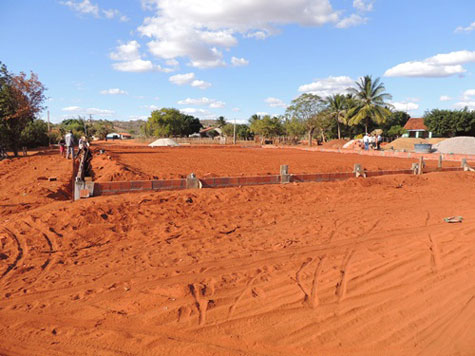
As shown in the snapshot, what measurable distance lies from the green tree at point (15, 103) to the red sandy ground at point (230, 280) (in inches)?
606

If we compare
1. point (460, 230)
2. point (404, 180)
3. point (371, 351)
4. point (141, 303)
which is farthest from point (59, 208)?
point (404, 180)

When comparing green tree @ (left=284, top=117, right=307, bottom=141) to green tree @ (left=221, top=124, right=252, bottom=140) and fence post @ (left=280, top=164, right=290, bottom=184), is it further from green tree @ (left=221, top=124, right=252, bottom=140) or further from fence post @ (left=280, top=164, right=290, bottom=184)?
fence post @ (left=280, top=164, right=290, bottom=184)

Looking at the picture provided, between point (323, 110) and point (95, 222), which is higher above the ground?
point (323, 110)

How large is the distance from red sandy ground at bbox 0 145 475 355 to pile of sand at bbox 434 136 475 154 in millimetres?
20681

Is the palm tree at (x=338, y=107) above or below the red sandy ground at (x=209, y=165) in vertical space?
above

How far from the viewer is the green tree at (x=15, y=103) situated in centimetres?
1927

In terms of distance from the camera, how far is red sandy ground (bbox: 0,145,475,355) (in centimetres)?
297

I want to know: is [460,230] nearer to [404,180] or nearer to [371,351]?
[371,351]

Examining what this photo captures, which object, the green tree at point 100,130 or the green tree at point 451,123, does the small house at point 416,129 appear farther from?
the green tree at point 100,130

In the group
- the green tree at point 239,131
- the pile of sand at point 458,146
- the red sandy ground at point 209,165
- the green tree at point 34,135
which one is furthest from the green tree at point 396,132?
the green tree at point 34,135

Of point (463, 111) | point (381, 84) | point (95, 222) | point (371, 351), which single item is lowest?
point (371, 351)

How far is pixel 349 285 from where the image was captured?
12.7 ft

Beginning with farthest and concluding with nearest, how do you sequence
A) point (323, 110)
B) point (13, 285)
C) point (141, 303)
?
point (323, 110) < point (13, 285) < point (141, 303)

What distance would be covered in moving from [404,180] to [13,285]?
1040 cm
